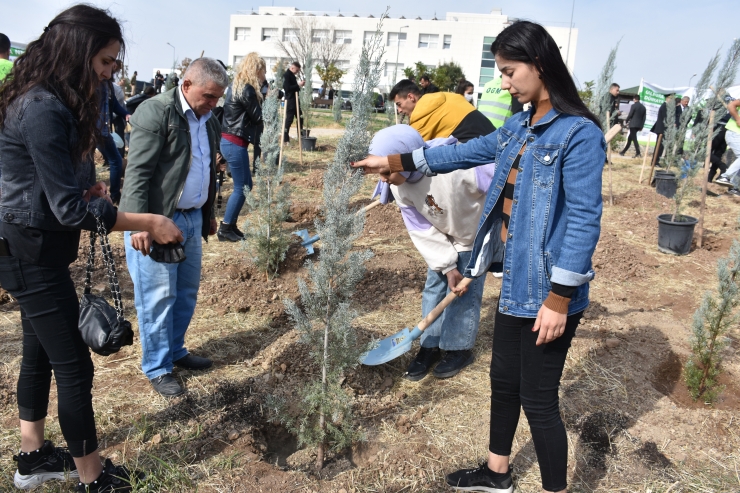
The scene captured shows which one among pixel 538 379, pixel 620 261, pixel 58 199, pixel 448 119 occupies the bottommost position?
pixel 620 261

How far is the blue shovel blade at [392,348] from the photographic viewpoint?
10.8ft

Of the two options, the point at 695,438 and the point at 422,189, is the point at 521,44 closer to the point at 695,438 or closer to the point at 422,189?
the point at 422,189

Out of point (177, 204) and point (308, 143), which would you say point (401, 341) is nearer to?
point (177, 204)

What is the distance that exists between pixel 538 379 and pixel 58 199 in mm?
1879

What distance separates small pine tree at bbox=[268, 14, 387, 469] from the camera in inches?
89.7

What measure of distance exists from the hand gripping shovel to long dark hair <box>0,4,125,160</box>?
1.99 metres

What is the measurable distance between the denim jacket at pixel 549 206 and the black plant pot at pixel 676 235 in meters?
5.70

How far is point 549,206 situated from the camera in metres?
1.85

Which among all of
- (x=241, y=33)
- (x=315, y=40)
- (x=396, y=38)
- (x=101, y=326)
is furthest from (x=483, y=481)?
(x=241, y=33)

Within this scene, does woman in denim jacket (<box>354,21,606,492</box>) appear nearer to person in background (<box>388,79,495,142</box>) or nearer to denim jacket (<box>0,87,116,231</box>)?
person in background (<box>388,79,495,142</box>)

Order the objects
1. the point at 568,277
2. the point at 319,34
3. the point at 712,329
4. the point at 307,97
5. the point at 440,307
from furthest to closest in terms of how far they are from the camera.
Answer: the point at 319,34 → the point at 307,97 → the point at 712,329 → the point at 440,307 → the point at 568,277

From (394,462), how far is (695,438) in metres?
1.83

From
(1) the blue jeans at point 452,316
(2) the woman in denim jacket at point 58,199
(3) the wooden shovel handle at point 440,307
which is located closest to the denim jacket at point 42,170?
(2) the woman in denim jacket at point 58,199

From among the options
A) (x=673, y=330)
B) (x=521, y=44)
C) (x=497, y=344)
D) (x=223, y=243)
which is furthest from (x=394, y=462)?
(x=223, y=243)
